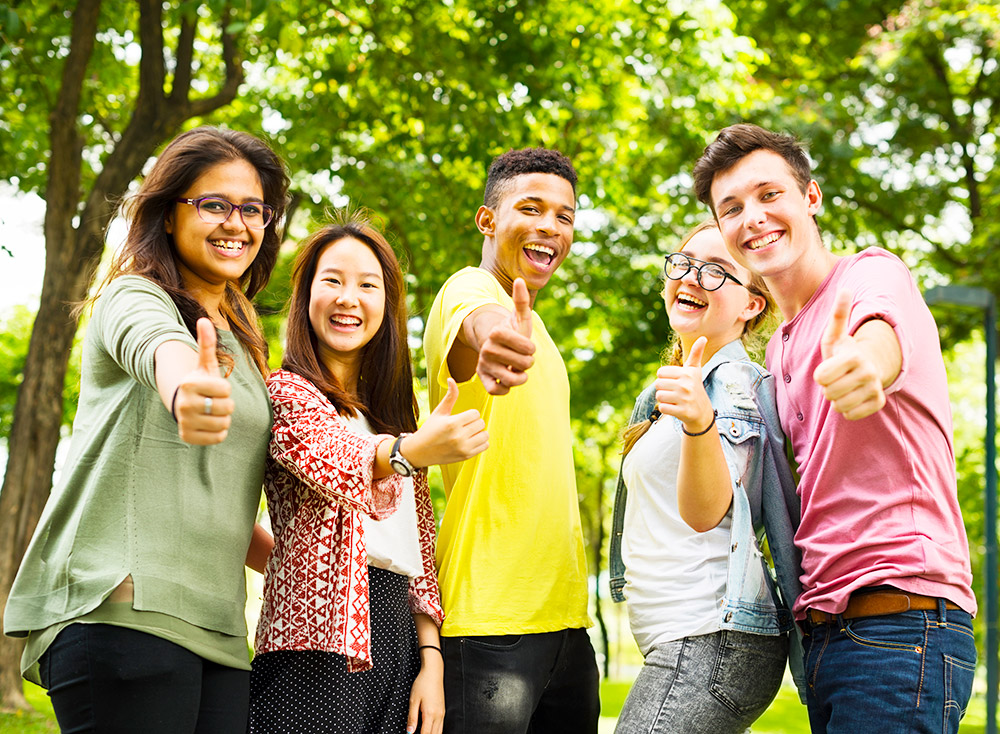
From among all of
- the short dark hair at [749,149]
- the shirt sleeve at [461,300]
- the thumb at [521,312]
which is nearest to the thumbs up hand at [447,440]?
the thumb at [521,312]

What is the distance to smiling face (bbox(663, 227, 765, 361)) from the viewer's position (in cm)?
324

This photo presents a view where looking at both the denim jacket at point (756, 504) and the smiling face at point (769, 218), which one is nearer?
the denim jacket at point (756, 504)

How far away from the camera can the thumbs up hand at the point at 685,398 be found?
251cm

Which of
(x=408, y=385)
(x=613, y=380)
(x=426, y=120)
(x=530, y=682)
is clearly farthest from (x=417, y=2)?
(x=530, y=682)

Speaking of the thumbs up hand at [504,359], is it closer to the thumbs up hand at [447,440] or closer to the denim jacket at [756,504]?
the thumbs up hand at [447,440]

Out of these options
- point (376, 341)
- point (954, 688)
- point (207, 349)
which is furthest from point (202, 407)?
point (954, 688)

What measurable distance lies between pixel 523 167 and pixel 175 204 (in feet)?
4.25

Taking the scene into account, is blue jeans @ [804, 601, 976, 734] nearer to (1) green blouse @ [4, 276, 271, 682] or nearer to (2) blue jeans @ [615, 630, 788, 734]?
(2) blue jeans @ [615, 630, 788, 734]

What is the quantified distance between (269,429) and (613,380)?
9.38m

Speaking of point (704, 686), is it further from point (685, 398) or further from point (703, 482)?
point (685, 398)

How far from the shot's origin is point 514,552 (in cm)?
297

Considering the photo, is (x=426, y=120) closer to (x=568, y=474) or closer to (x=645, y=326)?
(x=645, y=326)

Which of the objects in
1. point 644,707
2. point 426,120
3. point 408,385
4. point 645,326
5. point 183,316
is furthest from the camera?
point 645,326

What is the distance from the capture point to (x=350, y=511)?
8.58 ft
